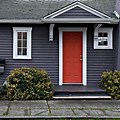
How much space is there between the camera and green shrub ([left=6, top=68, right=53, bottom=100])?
1071 centimetres

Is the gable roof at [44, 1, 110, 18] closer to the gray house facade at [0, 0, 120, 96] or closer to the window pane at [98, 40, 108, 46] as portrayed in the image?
the gray house facade at [0, 0, 120, 96]

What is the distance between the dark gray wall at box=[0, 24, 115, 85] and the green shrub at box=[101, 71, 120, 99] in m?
1.03

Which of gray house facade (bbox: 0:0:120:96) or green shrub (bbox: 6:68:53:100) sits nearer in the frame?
green shrub (bbox: 6:68:53:100)

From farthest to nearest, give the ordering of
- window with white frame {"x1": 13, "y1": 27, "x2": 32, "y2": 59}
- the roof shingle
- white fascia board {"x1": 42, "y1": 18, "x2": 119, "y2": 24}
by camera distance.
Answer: the roof shingle, window with white frame {"x1": 13, "y1": 27, "x2": 32, "y2": 59}, white fascia board {"x1": 42, "y1": 18, "x2": 119, "y2": 24}

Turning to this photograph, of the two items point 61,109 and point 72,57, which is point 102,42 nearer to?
point 72,57

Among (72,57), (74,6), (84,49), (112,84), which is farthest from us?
(72,57)

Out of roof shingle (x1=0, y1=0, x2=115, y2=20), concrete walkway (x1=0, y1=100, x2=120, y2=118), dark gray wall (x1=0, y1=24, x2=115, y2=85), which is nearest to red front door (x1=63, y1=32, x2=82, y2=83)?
dark gray wall (x1=0, y1=24, x2=115, y2=85)

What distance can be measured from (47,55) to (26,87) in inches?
87.9

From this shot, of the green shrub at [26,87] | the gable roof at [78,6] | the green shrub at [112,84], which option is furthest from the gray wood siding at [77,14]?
the green shrub at [26,87]

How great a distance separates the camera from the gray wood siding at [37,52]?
1243cm

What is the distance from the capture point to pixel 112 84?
37.1ft

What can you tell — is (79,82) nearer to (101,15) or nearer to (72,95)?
(72,95)

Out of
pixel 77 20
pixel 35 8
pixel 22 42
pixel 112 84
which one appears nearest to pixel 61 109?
pixel 112 84

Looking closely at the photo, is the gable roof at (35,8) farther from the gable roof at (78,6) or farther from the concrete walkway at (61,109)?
the concrete walkway at (61,109)
